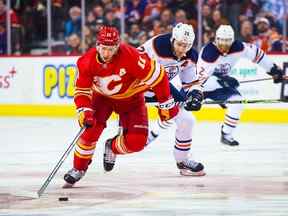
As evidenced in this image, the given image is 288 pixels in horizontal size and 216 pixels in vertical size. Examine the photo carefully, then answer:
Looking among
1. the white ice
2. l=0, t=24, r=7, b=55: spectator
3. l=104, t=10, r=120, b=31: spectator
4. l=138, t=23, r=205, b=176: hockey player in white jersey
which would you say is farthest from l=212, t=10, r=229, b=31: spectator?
l=138, t=23, r=205, b=176: hockey player in white jersey

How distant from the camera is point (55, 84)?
11.4 metres

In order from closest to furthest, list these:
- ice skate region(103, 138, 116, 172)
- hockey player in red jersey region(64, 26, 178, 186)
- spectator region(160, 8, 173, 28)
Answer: hockey player in red jersey region(64, 26, 178, 186) → ice skate region(103, 138, 116, 172) → spectator region(160, 8, 173, 28)

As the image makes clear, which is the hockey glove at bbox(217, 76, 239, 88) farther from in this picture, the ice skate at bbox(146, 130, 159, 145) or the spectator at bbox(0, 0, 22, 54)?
the spectator at bbox(0, 0, 22, 54)

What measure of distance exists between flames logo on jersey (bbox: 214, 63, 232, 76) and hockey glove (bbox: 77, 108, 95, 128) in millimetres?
3079

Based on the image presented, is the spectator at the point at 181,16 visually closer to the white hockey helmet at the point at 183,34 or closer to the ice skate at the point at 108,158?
the white hockey helmet at the point at 183,34

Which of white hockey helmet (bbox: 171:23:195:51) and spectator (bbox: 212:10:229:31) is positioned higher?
white hockey helmet (bbox: 171:23:195:51)

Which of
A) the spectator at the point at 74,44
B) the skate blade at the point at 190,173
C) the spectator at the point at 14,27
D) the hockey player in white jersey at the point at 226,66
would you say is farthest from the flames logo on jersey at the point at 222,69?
the spectator at the point at 14,27

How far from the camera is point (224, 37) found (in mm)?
8430

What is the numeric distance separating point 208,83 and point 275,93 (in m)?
1.85

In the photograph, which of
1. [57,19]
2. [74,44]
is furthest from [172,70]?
[57,19]

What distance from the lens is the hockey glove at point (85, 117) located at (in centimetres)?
581

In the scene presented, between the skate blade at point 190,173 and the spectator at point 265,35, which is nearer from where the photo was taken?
the skate blade at point 190,173

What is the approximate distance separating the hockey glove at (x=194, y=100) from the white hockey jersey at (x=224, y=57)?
1762mm

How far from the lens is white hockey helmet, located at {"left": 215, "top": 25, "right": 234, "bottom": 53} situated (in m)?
8.38
